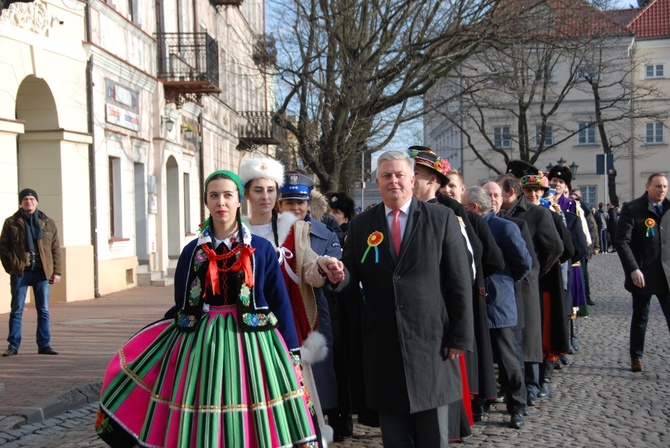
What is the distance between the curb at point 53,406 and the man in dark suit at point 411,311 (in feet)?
11.9

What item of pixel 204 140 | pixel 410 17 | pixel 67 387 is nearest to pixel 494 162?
pixel 204 140

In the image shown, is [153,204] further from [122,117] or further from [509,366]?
[509,366]

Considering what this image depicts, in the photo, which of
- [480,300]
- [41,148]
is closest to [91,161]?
[41,148]

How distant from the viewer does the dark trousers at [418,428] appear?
4500 mm

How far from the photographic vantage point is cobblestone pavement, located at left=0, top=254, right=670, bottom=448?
243 inches

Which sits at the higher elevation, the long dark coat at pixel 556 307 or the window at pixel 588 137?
the window at pixel 588 137

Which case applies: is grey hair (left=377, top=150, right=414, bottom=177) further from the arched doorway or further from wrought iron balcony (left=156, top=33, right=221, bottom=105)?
wrought iron balcony (left=156, top=33, right=221, bottom=105)

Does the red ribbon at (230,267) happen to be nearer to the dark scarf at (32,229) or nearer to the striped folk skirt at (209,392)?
the striped folk skirt at (209,392)

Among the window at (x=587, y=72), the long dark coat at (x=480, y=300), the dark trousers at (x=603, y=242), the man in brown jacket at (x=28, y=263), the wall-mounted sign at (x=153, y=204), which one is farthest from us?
the dark trousers at (x=603, y=242)

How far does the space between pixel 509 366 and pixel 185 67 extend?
58.7 ft

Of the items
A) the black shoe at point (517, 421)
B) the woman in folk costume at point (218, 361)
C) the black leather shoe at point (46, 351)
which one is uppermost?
the woman in folk costume at point (218, 361)

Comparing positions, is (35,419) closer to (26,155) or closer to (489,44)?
(26,155)

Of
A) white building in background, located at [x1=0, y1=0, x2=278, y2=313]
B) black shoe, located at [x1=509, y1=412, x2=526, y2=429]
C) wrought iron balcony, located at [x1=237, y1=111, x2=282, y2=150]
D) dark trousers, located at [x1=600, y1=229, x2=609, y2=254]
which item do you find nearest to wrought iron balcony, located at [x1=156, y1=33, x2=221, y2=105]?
white building in background, located at [x1=0, y1=0, x2=278, y2=313]

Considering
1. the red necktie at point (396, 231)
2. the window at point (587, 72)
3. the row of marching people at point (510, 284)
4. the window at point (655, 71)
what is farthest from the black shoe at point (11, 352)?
the window at point (655, 71)
